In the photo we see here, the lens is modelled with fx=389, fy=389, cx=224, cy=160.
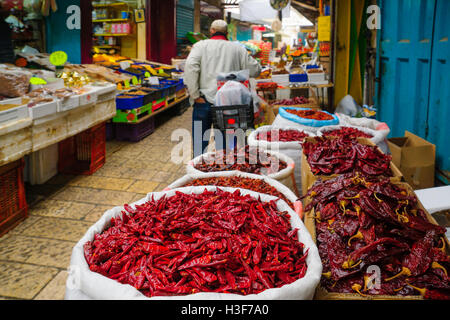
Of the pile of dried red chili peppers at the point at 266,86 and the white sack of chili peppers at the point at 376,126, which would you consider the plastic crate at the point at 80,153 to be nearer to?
the pile of dried red chili peppers at the point at 266,86

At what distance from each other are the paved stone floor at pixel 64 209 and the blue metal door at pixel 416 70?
3205 millimetres

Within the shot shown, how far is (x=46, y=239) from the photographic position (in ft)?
12.1

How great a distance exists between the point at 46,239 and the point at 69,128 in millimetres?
1592

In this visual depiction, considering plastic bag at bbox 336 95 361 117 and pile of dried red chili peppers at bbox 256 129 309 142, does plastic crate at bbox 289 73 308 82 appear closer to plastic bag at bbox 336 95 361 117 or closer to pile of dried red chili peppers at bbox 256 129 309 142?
plastic bag at bbox 336 95 361 117

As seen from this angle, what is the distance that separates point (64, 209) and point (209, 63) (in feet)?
8.64

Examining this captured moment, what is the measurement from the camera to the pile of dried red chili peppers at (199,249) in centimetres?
177

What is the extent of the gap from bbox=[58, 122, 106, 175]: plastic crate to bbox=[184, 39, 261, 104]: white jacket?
1.63 meters

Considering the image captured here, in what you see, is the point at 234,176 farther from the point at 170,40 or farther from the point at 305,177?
the point at 170,40

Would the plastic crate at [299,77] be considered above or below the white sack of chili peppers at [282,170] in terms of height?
above

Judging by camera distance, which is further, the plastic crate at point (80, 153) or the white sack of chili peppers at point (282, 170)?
the plastic crate at point (80, 153)

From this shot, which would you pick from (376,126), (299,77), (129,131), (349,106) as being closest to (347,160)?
(376,126)

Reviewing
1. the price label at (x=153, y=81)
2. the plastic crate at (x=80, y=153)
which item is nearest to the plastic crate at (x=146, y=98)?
the price label at (x=153, y=81)

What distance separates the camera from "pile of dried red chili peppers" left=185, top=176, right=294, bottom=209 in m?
3.01

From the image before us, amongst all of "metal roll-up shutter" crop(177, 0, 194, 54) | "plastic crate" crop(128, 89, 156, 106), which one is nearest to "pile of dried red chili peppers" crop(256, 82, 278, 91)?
"plastic crate" crop(128, 89, 156, 106)
